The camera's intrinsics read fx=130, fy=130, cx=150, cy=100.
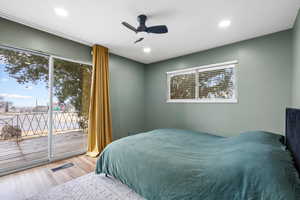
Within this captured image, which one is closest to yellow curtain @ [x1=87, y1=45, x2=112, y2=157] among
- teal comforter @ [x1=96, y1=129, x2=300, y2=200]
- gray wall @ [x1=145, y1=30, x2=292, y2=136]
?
teal comforter @ [x1=96, y1=129, x2=300, y2=200]

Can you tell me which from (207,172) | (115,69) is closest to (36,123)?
(115,69)

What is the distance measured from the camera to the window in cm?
292

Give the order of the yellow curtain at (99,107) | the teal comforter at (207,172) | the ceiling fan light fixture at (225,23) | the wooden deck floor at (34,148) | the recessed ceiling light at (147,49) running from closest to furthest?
the teal comforter at (207,172) → the ceiling fan light fixture at (225,23) → the wooden deck floor at (34,148) → the yellow curtain at (99,107) → the recessed ceiling light at (147,49)

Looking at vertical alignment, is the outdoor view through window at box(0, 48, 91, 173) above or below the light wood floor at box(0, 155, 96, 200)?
above

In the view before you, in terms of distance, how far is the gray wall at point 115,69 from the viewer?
88.1 inches

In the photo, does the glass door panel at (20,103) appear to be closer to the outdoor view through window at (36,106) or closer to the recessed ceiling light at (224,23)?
the outdoor view through window at (36,106)

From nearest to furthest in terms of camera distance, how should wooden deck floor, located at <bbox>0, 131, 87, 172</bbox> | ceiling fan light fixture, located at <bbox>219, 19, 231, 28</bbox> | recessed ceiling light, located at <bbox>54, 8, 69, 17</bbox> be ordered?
recessed ceiling light, located at <bbox>54, 8, 69, 17</bbox> < ceiling fan light fixture, located at <bbox>219, 19, 231, 28</bbox> < wooden deck floor, located at <bbox>0, 131, 87, 172</bbox>

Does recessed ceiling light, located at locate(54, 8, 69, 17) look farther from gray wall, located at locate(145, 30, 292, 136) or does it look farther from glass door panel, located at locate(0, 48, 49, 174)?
gray wall, located at locate(145, 30, 292, 136)

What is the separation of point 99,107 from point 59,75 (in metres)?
1.09

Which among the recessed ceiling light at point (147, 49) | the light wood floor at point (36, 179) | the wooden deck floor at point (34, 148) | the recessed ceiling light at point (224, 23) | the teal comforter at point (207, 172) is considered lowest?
the light wood floor at point (36, 179)

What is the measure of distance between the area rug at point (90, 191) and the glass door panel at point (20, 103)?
117cm

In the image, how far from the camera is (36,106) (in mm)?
2688

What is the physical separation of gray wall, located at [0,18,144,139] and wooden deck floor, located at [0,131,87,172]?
0.98 meters

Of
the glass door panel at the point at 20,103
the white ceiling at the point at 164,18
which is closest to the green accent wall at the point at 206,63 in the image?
the white ceiling at the point at 164,18
